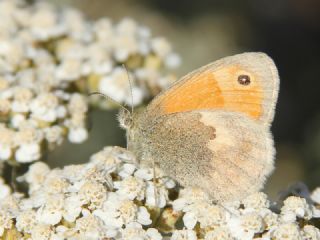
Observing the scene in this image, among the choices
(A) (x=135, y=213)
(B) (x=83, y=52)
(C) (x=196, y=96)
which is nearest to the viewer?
(A) (x=135, y=213)

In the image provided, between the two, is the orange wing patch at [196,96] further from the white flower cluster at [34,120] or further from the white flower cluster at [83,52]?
the white flower cluster at [83,52]

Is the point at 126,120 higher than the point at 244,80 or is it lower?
lower

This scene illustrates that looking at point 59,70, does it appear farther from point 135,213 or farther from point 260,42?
point 260,42

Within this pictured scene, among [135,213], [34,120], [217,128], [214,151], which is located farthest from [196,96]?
[34,120]

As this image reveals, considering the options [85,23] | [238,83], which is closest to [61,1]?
[85,23]

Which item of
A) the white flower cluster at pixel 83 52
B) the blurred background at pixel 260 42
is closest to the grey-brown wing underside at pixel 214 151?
the white flower cluster at pixel 83 52

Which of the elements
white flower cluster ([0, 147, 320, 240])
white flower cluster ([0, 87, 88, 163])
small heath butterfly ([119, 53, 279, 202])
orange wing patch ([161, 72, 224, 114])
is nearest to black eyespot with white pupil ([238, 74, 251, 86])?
small heath butterfly ([119, 53, 279, 202])
